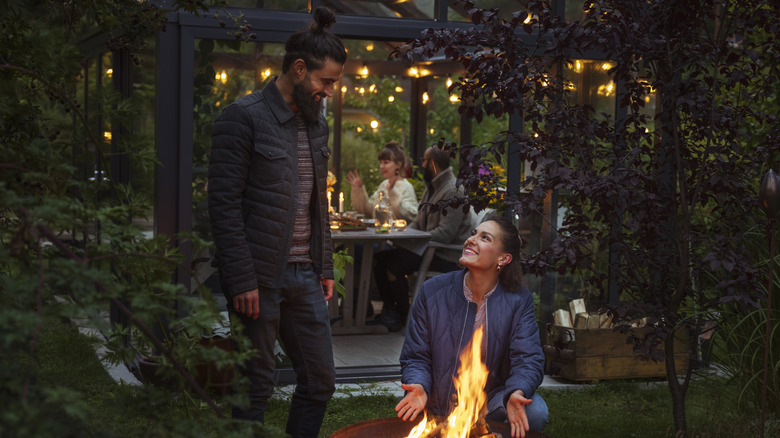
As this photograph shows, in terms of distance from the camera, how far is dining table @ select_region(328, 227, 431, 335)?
682cm

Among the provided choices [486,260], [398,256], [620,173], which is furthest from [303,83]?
[398,256]

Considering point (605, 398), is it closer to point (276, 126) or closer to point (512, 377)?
point (512, 377)

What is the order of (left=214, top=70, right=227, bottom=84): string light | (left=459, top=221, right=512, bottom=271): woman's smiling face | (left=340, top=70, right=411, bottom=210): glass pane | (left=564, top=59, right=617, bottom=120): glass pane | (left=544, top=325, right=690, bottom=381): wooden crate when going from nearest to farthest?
(left=459, top=221, right=512, bottom=271): woman's smiling face
(left=214, top=70, right=227, bottom=84): string light
(left=544, top=325, right=690, bottom=381): wooden crate
(left=564, top=59, right=617, bottom=120): glass pane
(left=340, top=70, right=411, bottom=210): glass pane

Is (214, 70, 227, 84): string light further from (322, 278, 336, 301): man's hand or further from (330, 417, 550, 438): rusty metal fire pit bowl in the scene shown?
(330, 417, 550, 438): rusty metal fire pit bowl

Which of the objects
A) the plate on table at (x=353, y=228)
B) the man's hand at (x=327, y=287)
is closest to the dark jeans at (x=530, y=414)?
the man's hand at (x=327, y=287)

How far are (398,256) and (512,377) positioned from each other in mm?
4010

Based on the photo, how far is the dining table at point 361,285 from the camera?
22.4ft

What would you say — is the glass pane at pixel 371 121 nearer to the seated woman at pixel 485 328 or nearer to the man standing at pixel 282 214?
the seated woman at pixel 485 328

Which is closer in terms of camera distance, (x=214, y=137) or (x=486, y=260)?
(x=214, y=137)

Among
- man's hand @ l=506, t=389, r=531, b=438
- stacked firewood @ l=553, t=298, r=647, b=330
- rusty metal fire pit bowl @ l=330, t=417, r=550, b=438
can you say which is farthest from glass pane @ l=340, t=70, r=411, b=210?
rusty metal fire pit bowl @ l=330, t=417, r=550, b=438

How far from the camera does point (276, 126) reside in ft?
10.4

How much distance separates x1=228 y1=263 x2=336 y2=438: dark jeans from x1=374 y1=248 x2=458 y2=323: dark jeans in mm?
3634

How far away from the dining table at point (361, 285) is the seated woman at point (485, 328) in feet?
10.5

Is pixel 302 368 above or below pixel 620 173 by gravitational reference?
below
